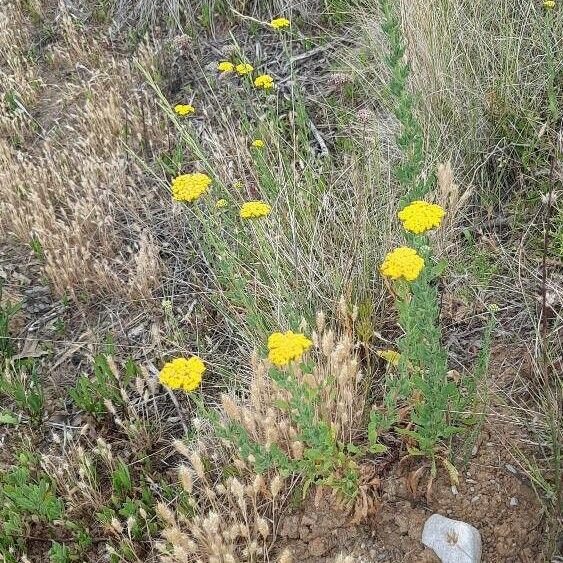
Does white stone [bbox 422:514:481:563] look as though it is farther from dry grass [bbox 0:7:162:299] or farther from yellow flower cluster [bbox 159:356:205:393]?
dry grass [bbox 0:7:162:299]

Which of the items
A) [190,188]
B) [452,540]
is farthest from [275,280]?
[452,540]

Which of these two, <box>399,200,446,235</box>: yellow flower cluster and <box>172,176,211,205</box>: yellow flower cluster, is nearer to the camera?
<box>399,200,446,235</box>: yellow flower cluster

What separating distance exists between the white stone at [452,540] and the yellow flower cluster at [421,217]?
91 cm

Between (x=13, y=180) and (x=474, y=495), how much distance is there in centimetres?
326

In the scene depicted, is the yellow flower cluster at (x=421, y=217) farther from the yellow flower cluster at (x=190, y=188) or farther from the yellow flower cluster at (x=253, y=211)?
the yellow flower cluster at (x=190, y=188)

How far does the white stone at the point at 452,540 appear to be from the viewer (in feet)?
6.21

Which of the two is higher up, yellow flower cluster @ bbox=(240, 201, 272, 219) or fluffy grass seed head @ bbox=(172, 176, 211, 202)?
fluffy grass seed head @ bbox=(172, 176, 211, 202)

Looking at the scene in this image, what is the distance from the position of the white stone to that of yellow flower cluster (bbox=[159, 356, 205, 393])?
2.91ft

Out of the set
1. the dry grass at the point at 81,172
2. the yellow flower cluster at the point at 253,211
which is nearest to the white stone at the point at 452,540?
the yellow flower cluster at the point at 253,211

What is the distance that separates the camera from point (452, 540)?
188cm

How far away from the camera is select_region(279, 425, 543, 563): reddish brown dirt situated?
6.50 ft

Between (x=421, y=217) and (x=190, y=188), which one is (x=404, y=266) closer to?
(x=421, y=217)

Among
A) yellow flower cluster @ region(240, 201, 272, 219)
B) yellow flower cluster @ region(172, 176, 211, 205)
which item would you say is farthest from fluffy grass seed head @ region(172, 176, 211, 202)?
yellow flower cluster @ region(240, 201, 272, 219)

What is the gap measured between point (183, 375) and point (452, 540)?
93 centimetres
